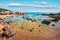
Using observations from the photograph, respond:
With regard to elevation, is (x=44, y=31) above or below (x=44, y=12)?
below

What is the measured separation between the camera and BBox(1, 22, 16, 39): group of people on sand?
249cm

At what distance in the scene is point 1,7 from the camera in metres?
2.59

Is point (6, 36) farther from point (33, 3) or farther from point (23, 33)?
point (33, 3)

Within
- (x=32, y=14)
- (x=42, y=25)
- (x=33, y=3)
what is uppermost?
(x=33, y=3)

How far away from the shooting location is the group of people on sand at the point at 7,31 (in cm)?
249

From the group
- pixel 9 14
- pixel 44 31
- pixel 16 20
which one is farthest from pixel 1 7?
pixel 44 31

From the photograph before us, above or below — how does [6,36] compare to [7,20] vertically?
below

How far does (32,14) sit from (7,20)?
0.47 metres

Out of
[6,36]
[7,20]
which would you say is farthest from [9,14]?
[6,36]

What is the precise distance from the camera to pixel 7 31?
2.48 m

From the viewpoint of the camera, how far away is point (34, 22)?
102 inches

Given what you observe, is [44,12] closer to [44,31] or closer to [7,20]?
[44,31]

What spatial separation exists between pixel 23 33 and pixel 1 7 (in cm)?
63

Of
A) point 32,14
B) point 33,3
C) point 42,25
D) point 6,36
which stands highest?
point 33,3
